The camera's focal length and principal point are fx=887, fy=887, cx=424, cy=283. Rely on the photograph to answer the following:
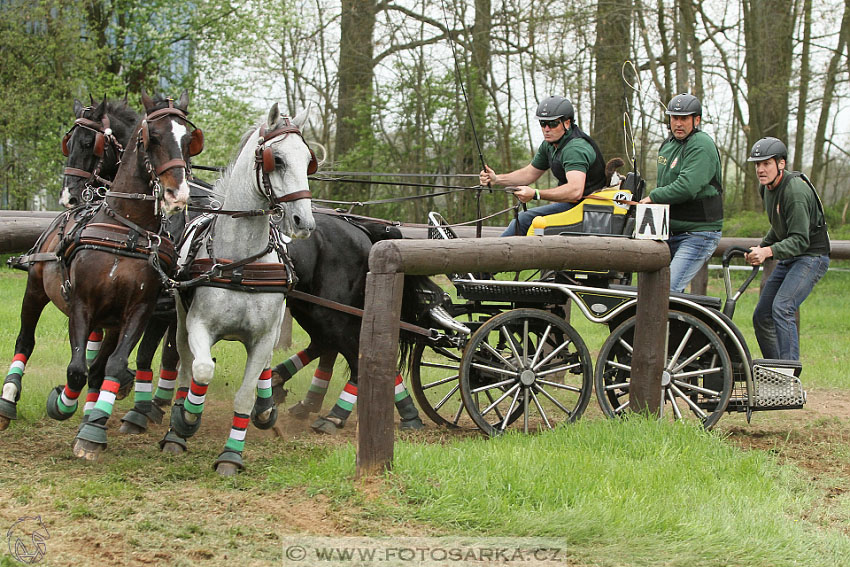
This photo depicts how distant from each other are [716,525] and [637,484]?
0.53 metres

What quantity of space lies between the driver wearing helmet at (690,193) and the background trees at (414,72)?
27.8 feet

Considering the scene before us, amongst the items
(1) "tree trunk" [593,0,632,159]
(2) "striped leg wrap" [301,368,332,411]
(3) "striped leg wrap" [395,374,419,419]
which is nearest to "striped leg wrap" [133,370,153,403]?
(2) "striped leg wrap" [301,368,332,411]

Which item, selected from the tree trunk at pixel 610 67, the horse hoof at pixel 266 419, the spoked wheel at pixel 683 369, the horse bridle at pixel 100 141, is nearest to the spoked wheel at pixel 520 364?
the spoked wheel at pixel 683 369

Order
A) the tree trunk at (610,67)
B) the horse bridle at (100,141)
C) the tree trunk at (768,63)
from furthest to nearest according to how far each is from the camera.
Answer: the tree trunk at (768,63), the tree trunk at (610,67), the horse bridle at (100,141)

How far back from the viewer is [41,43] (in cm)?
1970

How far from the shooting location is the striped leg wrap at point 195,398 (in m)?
5.33

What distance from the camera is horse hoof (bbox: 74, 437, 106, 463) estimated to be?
5070 millimetres

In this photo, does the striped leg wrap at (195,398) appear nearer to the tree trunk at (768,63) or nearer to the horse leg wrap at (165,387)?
the horse leg wrap at (165,387)

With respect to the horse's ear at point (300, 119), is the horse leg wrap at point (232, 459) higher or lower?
lower

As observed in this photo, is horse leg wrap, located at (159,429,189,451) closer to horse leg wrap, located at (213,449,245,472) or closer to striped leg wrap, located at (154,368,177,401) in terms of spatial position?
horse leg wrap, located at (213,449,245,472)

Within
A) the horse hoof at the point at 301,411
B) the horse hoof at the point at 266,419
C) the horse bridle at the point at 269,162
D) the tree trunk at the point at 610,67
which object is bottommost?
the horse hoof at the point at 301,411

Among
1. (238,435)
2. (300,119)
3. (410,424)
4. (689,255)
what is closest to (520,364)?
(410,424)

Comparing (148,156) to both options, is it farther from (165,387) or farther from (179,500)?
(165,387)

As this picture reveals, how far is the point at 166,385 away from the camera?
22.0 ft
